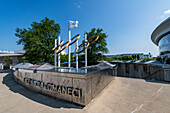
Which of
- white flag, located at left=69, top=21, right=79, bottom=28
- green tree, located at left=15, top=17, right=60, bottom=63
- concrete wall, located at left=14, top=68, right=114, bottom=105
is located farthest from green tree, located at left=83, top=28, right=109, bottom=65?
concrete wall, located at left=14, top=68, right=114, bottom=105

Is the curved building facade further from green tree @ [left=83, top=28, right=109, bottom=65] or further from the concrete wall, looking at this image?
Answer: the concrete wall

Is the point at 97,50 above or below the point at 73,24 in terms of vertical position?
below

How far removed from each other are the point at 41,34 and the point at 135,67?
16450 mm

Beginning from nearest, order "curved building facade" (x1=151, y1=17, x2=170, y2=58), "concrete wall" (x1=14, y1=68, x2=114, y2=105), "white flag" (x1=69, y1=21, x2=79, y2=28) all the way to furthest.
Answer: "concrete wall" (x1=14, y1=68, x2=114, y2=105)
"white flag" (x1=69, y1=21, x2=79, y2=28)
"curved building facade" (x1=151, y1=17, x2=170, y2=58)

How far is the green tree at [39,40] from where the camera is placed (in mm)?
13016

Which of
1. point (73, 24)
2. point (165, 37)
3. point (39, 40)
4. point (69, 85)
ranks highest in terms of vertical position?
point (73, 24)

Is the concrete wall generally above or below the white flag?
below

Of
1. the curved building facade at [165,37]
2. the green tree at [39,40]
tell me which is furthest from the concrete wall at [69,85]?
the curved building facade at [165,37]

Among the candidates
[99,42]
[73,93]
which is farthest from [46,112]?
[99,42]

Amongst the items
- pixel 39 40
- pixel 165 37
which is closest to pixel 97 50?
pixel 39 40

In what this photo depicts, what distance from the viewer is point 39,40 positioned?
1324 cm

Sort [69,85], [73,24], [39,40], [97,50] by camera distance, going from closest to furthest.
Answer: [69,85] → [73,24] → [39,40] → [97,50]

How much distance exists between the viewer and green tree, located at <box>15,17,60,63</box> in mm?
13016

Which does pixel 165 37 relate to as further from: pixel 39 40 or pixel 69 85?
pixel 39 40
